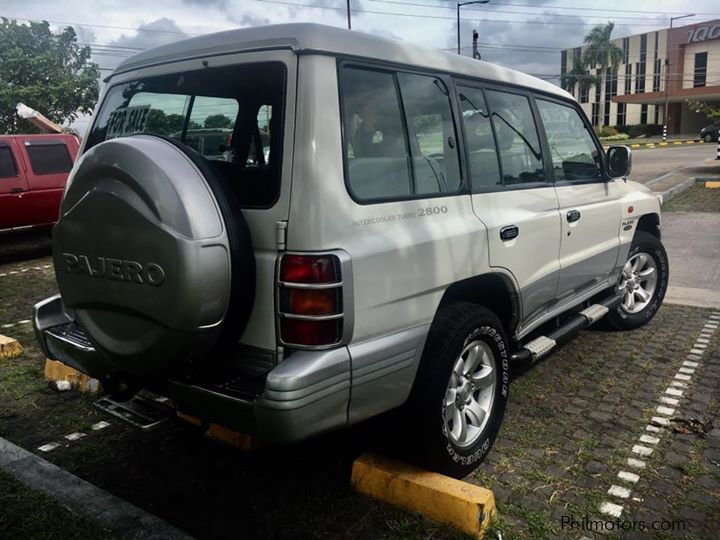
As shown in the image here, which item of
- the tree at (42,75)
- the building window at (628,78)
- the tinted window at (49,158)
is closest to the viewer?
the tinted window at (49,158)

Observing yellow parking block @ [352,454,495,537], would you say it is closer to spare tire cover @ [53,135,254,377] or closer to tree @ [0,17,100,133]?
spare tire cover @ [53,135,254,377]

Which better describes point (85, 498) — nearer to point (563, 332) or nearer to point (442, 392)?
point (442, 392)

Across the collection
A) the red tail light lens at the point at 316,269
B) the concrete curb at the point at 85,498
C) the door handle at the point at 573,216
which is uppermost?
the red tail light lens at the point at 316,269

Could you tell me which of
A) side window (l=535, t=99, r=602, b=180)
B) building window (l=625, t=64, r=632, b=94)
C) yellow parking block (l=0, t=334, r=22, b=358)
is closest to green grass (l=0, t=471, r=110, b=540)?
yellow parking block (l=0, t=334, r=22, b=358)

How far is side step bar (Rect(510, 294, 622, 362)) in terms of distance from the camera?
12.3 feet

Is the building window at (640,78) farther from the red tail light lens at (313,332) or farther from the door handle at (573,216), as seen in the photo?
the red tail light lens at (313,332)

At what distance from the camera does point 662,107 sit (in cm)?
5962

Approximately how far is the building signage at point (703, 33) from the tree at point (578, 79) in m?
10.0

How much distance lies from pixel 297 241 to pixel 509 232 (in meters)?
1.43

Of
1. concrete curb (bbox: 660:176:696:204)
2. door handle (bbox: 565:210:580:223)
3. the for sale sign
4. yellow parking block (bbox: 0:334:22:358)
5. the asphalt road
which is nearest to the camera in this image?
the for sale sign

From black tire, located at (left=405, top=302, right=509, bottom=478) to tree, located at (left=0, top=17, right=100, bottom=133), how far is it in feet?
91.3

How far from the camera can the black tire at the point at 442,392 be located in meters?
2.89

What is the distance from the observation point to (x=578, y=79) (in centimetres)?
6575

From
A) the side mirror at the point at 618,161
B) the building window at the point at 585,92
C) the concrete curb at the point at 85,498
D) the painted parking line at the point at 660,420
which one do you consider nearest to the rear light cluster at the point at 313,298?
the concrete curb at the point at 85,498
